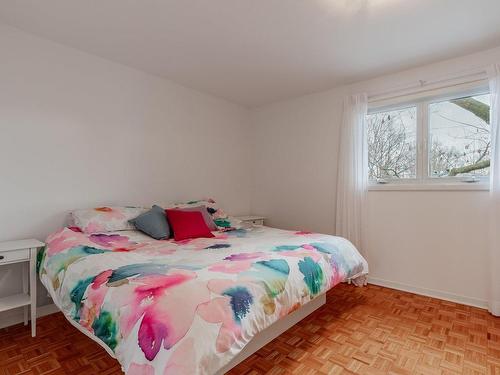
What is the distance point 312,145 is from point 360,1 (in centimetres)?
202

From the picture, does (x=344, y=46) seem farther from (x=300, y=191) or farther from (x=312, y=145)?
(x=300, y=191)

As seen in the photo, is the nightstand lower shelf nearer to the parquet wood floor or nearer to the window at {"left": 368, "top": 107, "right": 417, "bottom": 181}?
the parquet wood floor

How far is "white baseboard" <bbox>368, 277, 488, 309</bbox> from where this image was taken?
270 centimetres

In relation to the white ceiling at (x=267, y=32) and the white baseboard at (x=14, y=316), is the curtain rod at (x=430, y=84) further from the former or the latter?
the white baseboard at (x=14, y=316)

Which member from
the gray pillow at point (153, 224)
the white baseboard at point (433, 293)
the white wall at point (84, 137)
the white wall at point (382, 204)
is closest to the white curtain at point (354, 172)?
the white wall at point (382, 204)

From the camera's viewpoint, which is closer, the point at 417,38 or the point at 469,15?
the point at 469,15

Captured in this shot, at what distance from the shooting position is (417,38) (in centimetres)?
246

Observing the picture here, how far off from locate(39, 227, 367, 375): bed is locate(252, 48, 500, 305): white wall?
1.00 meters

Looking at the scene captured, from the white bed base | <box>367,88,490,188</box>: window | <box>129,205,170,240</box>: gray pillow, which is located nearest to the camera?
the white bed base

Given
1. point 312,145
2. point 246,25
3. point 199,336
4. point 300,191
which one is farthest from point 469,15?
point 199,336

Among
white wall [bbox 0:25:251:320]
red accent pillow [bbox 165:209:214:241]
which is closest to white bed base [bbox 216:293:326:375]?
red accent pillow [bbox 165:209:214:241]

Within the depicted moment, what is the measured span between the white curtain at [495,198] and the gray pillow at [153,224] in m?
2.93

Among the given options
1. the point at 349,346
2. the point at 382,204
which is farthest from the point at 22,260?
the point at 382,204

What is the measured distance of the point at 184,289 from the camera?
1327 mm
